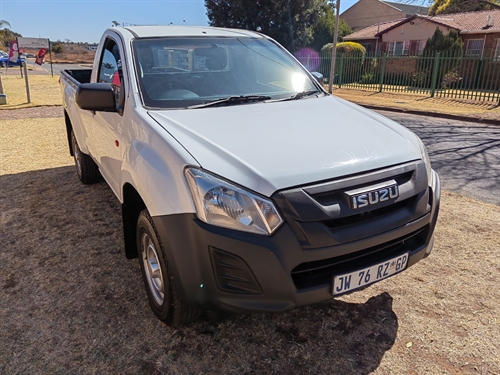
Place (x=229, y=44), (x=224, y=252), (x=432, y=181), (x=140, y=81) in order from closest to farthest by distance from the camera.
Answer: (x=224, y=252) < (x=432, y=181) < (x=140, y=81) < (x=229, y=44)

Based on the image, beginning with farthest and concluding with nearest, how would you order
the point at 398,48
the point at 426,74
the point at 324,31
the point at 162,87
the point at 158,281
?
the point at 324,31, the point at 398,48, the point at 426,74, the point at 162,87, the point at 158,281

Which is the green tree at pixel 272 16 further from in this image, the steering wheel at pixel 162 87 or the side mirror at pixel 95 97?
the side mirror at pixel 95 97

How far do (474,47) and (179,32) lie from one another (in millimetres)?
27526

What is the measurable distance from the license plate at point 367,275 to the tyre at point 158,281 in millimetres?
815

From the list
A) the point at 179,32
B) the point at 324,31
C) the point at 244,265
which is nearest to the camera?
the point at 244,265

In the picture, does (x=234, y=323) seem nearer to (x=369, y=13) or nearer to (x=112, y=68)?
(x=112, y=68)

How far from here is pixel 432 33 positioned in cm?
2655

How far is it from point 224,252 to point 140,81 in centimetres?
160

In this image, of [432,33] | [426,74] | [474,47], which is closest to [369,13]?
[432,33]

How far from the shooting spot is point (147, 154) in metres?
2.33

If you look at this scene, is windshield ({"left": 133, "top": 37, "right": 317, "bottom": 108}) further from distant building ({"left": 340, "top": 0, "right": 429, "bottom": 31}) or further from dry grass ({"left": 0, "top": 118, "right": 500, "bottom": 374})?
distant building ({"left": 340, "top": 0, "right": 429, "bottom": 31})

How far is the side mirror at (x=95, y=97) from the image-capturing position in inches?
108

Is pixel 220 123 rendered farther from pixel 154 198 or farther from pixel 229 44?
pixel 229 44

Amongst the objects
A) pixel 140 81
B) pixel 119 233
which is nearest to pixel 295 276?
pixel 140 81
